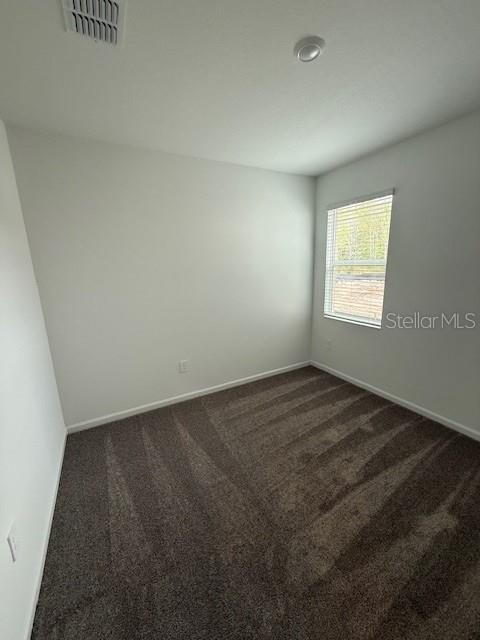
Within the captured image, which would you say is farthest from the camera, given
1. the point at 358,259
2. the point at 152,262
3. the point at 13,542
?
the point at 358,259

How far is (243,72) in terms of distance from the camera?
1.38 m

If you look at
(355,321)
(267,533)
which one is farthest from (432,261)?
(267,533)

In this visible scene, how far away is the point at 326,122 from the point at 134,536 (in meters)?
2.98

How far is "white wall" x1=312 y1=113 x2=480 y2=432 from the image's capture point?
1952mm

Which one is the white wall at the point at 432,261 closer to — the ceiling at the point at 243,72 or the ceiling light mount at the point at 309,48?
the ceiling at the point at 243,72

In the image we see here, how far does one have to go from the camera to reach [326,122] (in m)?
1.90

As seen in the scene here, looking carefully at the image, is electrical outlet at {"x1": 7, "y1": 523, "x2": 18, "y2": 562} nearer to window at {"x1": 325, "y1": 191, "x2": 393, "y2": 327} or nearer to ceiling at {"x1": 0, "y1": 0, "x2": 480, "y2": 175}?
ceiling at {"x1": 0, "y1": 0, "x2": 480, "y2": 175}

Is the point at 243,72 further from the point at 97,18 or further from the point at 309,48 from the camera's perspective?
the point at 97,18

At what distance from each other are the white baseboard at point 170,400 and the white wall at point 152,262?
0.18 feet

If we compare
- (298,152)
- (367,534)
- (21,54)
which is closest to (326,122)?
(298,152)

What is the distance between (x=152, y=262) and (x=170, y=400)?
1.43 m

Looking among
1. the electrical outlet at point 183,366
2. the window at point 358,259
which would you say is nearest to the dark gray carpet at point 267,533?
the electrical outlet at point 183,366

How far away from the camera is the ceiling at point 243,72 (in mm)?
1066

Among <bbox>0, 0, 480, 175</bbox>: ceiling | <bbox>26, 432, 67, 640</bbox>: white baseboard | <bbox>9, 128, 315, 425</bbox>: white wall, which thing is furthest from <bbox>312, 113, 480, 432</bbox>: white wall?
<bbox>26, 432, 67, 640</bbox>: white baseboard
